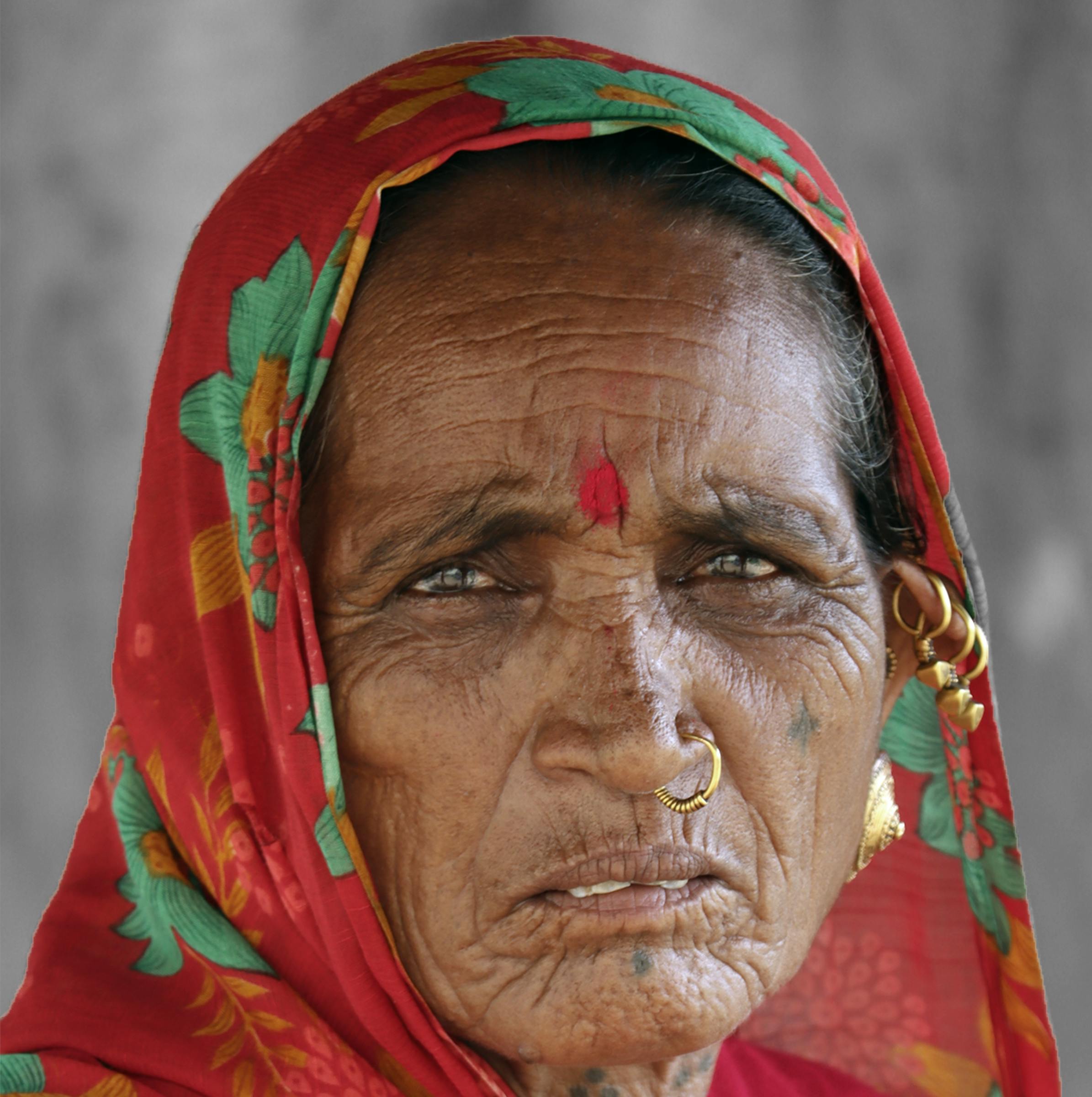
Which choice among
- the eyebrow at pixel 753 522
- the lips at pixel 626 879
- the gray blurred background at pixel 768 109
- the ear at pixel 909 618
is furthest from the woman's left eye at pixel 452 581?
the gray blurred background at pixel 768 109

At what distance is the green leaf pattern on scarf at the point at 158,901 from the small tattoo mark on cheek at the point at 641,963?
1.57 feet

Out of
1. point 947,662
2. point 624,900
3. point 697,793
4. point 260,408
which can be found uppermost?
point 260,408

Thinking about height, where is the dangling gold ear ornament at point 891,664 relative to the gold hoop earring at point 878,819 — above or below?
above

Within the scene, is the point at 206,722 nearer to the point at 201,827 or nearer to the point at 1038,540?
the point at 201,827

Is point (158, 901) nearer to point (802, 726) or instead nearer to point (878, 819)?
point (802, 726)

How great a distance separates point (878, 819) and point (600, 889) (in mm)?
501

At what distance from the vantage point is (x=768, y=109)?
3.64 m

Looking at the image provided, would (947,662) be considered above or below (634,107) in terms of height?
below

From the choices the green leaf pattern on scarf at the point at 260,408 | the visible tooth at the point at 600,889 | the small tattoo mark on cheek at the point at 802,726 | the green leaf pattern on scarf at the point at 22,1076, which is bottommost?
the green leaf pattern on scarf at the point at 22,1076

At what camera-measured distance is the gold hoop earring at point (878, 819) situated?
1891mm

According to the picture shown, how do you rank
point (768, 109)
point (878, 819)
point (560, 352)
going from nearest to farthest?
point (560, 352) → point (878, 819) → point (768, 109)

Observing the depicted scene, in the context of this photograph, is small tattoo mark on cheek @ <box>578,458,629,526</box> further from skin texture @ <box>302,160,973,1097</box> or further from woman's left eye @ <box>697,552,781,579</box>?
woman's left eye @ <box>697,552,781,579</box>

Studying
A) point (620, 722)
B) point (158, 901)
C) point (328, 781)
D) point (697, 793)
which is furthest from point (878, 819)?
point (158, 901)

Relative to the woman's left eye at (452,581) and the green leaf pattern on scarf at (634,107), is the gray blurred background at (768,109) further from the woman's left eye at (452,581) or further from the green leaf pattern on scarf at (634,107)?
the woman's left eye at (452,581)
